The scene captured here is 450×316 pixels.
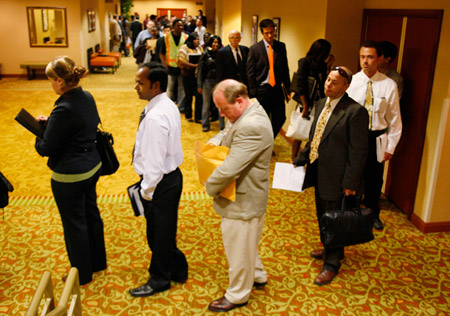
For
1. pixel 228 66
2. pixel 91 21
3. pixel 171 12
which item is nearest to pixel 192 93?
pixel 228 66

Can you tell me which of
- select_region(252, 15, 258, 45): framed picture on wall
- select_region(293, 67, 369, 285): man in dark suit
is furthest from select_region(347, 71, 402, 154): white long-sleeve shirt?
select_region(252, 15, 258, 45): framed picture on wall

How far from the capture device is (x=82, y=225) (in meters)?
3.44

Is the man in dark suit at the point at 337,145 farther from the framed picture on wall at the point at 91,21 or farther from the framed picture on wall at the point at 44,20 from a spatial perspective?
the framed picture on wall at the point at 91,21

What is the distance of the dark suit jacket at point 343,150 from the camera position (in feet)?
10.8

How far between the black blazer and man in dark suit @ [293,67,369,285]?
1784 mm

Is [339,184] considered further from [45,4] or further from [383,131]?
[45,4]

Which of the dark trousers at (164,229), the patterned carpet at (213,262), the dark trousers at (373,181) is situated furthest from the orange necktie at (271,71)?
the dark trousers at (164,229)

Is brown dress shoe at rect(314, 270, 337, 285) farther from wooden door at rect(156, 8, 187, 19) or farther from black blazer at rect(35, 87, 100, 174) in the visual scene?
wooden door at rect(156, 8, 187, 19)

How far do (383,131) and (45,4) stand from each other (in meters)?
13.1

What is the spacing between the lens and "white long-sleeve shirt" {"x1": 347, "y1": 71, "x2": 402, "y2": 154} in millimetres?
4234

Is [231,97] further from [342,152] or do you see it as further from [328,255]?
[328,255]

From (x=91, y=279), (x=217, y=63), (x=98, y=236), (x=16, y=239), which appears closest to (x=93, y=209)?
(x=98, y=236)

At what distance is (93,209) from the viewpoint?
3592mm

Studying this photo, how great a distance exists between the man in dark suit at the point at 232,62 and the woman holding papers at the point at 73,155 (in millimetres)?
3833
